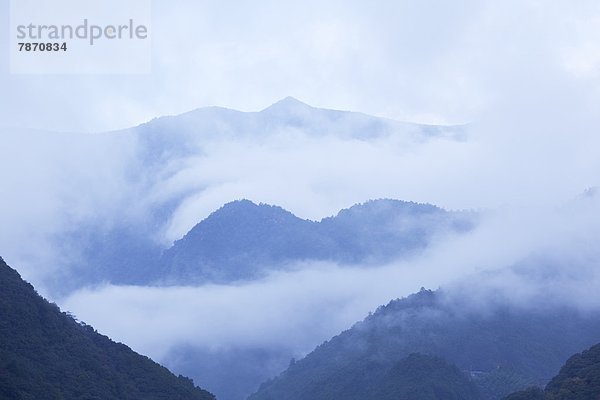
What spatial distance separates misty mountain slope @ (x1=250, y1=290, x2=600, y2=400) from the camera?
99688mm

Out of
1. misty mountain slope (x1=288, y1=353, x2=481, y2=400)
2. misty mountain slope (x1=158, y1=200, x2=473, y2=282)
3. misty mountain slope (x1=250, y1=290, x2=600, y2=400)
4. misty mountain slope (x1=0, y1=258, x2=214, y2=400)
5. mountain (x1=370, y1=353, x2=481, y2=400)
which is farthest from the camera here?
A: misty mountain slope (x1=158, y1=200, x2=473, y2=282)

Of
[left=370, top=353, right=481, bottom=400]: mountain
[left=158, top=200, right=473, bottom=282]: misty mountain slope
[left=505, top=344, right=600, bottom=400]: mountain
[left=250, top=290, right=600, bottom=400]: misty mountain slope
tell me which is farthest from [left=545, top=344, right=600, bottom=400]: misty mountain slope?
[left=158, top=200, right=473, bottom=282]: misty mountain slope

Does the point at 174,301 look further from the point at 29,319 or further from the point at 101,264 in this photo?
the point at 29,319

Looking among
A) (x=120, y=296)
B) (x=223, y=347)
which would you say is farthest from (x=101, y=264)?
(x=223, y=347)

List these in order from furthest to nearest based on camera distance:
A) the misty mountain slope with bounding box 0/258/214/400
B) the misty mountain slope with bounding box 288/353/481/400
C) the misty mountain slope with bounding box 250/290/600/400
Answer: the misty mountain slope with bounding box 250/290/600/400 < the misty mountain slope with bounding box 288/353/481/400 < the misty mountain slope with bounding box 0/258/214/400

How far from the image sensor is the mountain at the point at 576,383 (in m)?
59.4

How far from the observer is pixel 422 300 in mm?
115250

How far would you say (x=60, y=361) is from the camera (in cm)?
5947

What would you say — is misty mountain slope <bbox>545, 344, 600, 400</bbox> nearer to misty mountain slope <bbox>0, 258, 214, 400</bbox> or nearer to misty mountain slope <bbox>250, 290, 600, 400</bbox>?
misty mountain slope <bbox>0, 258, 214, 400</bbox>

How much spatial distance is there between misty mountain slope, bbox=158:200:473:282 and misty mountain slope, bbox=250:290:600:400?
89.5 ft

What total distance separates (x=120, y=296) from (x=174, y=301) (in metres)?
12.4

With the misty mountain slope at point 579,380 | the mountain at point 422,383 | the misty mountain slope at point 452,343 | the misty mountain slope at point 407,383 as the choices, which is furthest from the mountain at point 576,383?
the misty mountain slope at point 452,343

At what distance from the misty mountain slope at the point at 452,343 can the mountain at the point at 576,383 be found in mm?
25534

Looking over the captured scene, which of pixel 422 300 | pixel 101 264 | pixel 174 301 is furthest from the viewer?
pixel 101 264
